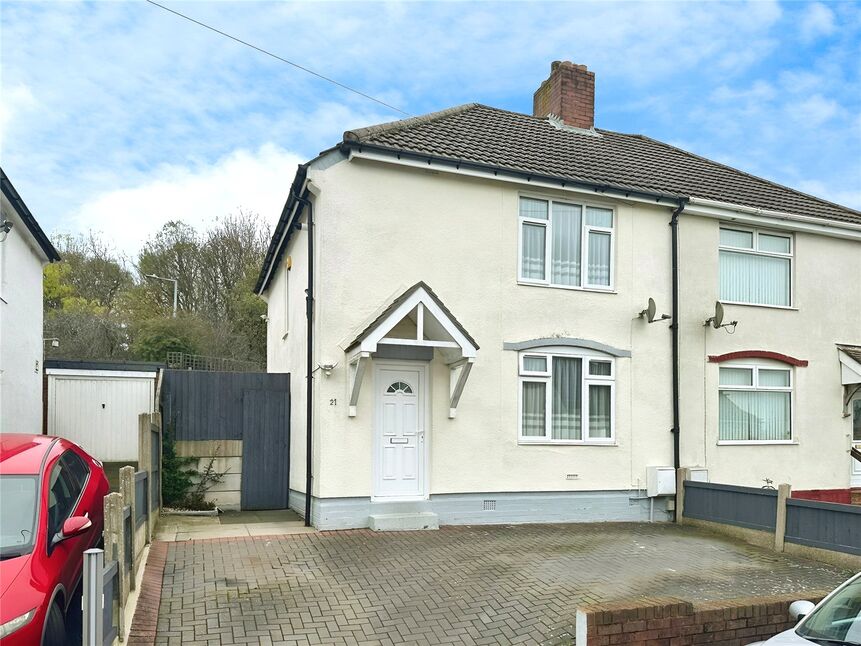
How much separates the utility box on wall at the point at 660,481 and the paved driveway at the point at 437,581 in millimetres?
1474

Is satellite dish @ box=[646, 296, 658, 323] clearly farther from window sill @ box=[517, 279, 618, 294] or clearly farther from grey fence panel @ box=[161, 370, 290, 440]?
grey fence panel @ box=[161, 370, 290, 440]

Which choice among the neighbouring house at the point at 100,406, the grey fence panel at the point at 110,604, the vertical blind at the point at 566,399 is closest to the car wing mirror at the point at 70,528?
the grey fence panel at the point at 110,604

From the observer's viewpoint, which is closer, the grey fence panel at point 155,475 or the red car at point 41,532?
the red car at point 41,532

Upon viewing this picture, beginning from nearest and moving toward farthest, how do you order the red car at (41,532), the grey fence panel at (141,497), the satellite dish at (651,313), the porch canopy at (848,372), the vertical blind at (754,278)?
the red car at (41,532)
the grey fence panel at (141,497)
the satellite dish at (651,313)
the vertical blind at (754,278)
the porch canopy at (848,372)

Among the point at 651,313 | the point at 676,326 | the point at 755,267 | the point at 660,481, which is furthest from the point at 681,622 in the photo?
the point at 755,267

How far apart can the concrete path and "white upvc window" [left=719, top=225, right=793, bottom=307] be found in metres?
8.92

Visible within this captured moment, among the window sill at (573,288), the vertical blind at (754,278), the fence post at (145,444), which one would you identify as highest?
the vertical blind at (754,278)

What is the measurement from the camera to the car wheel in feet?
15.3

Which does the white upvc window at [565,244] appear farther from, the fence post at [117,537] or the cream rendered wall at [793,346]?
the fence post at [117,537]

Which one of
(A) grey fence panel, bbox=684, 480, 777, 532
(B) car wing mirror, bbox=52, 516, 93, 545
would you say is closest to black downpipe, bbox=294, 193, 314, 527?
(B) car wing mirror, bbox=52, 516, 93, 545

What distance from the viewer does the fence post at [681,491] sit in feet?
38.8

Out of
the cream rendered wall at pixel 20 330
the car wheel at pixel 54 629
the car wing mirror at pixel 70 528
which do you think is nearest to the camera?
the car wheel at pixel 54 629

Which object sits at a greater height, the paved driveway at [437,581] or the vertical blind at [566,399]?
the vertical blind at [566,399]

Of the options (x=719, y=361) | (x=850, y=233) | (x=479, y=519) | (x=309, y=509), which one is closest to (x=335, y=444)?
(x=309, y=509)
